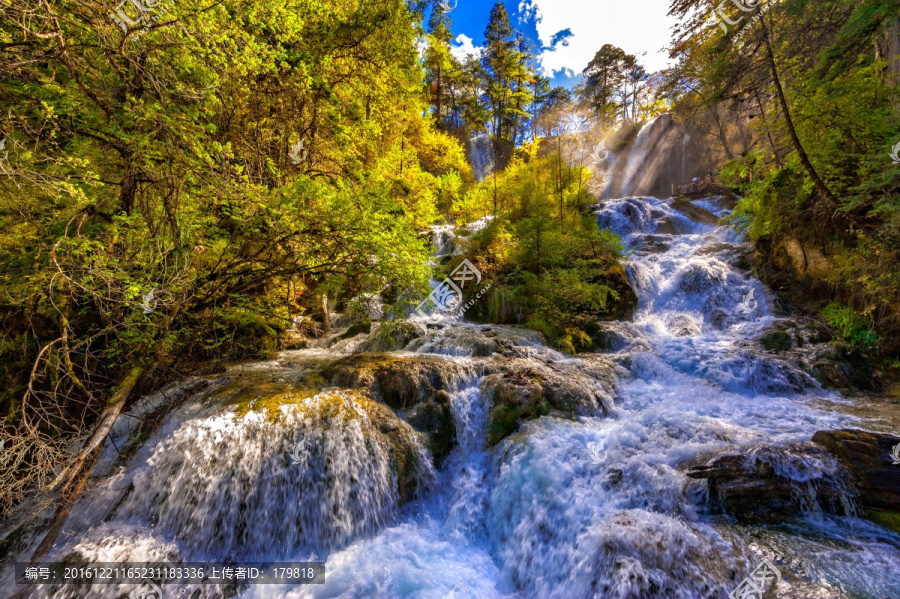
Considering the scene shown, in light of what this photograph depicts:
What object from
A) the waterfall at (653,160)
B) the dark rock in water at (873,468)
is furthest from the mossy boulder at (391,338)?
the waterfall at (653,160)

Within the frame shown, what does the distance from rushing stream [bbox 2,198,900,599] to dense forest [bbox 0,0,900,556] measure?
3.29 ft

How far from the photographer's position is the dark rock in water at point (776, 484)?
144 inches

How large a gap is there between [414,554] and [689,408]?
5627 mm

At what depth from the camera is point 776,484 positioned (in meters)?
3.79

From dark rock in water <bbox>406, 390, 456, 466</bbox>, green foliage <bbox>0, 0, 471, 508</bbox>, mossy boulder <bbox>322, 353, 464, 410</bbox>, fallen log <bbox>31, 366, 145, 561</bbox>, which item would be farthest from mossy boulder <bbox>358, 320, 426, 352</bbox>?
fallen log <bbox>31, 366, 145, 561</bbox>

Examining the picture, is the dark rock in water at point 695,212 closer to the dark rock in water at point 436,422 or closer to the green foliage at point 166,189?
the green foliage at point 166,189

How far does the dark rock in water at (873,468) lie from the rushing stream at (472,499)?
0.21m

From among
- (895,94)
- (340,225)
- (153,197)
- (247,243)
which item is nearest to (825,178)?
(895,94)

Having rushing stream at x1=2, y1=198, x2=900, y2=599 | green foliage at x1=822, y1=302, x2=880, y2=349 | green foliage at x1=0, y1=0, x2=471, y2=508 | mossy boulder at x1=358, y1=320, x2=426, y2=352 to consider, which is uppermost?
green foliage at x1=0, y1=0, x2=471, y2=508

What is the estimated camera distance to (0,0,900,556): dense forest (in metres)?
3.48

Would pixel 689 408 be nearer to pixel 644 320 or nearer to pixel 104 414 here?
pixel 644 320

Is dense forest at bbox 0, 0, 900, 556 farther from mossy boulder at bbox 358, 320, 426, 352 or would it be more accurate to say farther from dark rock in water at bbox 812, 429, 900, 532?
dark rock in water at bbox 812, 429, 900, 532

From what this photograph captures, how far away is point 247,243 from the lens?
561 cm

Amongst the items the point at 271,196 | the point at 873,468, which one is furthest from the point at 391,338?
the point at 873,468
